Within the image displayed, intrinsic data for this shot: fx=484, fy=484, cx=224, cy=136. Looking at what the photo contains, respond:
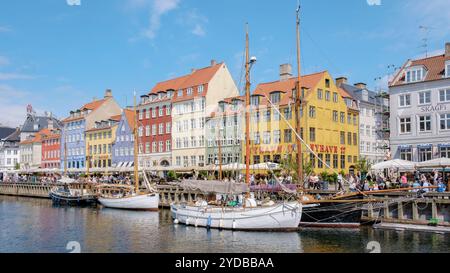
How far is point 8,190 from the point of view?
285 ft

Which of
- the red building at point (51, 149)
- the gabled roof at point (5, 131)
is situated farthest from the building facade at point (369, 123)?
the gabled roof at point (5, 131)

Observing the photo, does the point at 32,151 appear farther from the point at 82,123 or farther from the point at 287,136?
the point at 287,136

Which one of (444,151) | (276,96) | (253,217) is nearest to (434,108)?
(444,151)

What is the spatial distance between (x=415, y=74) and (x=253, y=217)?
30132 mm

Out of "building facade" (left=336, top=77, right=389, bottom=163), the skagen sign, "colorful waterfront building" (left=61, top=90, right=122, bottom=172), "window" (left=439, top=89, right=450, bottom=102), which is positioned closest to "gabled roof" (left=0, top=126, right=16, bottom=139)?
"colorful waterfront building" (left=61, top=90, right=122, bottom=172)

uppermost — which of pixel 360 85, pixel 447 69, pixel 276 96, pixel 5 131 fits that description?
pixel 360 85

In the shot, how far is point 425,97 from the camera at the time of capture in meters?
51.0

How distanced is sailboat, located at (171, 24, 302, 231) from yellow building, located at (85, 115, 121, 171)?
56.4 meters

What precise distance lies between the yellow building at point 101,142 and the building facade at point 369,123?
42.6 m

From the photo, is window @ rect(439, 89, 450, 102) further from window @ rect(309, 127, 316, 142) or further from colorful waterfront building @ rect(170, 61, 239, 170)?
colorful waterfront building @ rect(170, 61, 239, 170)

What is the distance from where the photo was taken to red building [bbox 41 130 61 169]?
10650 centimetres

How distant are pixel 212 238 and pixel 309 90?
36203mm

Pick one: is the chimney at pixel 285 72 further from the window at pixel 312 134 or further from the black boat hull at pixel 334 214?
the black boat hull at pixel 334 214
